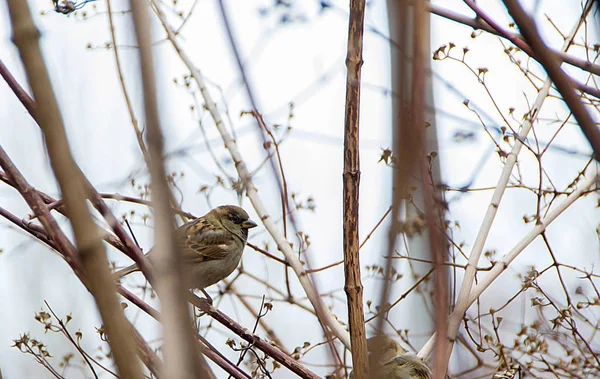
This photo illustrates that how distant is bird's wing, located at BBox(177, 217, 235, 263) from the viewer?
4.68 m

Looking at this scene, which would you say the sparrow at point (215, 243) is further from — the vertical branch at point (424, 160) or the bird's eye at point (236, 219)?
the vertical branch at point (424, 160)

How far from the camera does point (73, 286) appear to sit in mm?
3479

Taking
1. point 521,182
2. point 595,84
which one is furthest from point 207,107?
point 595,84

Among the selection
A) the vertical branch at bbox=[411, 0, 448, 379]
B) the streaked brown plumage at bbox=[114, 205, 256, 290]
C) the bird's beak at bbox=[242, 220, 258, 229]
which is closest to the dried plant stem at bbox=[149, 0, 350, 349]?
the streaked brown plumage at bbox=[114, 205, 256, 290]

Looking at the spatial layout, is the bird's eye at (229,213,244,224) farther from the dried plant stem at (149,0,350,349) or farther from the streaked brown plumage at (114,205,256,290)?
the dried plant stem at (149,0,350,349)

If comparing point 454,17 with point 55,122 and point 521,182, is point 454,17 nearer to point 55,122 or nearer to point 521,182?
point 521,182

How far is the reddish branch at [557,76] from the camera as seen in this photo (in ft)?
2.62

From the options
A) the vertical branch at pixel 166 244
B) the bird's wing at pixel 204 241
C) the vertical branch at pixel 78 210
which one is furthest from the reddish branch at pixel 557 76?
the bird's wing at pixel 204 241

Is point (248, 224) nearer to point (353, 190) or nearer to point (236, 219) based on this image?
point (236, 219)

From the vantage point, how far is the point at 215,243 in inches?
190

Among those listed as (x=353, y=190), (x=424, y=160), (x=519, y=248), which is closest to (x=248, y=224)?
(x=519, y=248)

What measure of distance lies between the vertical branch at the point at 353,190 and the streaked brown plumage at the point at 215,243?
2.69 metres

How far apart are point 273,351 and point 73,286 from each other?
1.32 meters

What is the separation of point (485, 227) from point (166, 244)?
7.11ft
